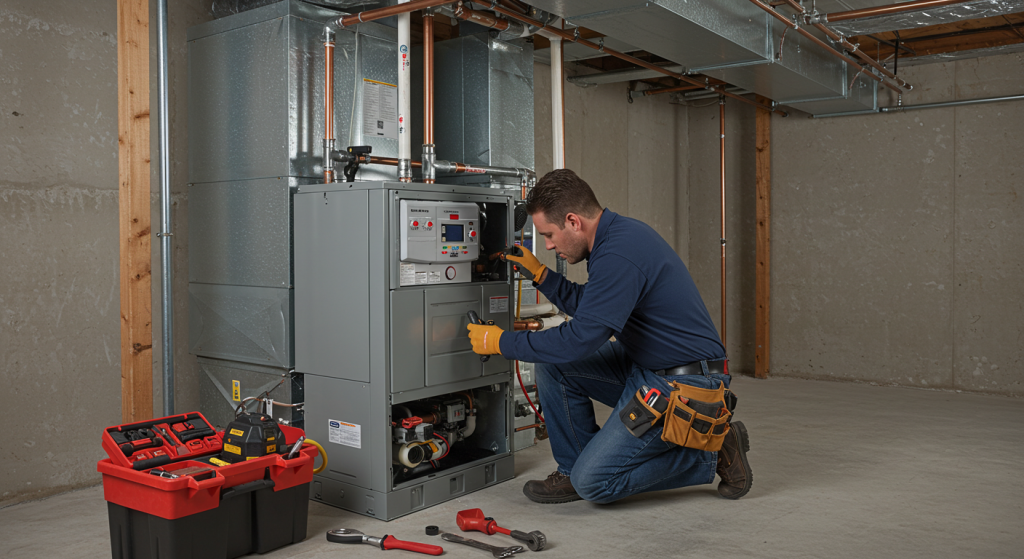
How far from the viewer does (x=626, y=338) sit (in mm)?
2596

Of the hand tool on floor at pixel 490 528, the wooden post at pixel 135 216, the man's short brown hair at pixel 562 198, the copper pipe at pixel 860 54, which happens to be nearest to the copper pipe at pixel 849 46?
the copper pipe at pixel 860 54

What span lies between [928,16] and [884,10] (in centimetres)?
27

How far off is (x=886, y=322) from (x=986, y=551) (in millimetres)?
3074

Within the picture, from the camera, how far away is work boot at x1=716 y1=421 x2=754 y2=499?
2699 millimetres

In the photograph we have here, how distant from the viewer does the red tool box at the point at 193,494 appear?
6.48ft

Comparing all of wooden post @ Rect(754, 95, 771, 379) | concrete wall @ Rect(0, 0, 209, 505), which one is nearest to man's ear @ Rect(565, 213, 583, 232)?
concrete wall @ Rect(0, 0, 209, 505)

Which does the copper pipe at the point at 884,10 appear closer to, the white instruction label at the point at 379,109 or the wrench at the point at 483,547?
the white instruction label at the point at 379,109

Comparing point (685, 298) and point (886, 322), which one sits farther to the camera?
point (886, 322)

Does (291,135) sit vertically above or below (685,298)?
above

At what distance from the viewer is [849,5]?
3.63 metres

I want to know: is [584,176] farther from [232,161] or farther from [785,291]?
[232,161]


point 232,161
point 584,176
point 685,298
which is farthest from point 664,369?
point 584,176

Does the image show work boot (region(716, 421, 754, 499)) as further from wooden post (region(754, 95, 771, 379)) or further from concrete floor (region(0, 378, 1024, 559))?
wooden post (region(754, 95, 771, 379))

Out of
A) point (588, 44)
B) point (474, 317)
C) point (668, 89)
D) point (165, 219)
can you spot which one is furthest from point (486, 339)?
point (668, 89)
